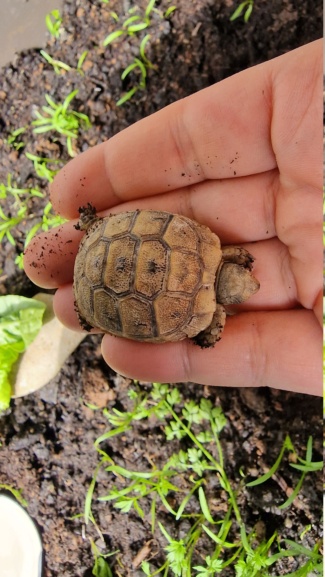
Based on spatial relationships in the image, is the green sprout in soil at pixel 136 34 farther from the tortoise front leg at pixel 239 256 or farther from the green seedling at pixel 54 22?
the tortoise front leg at pixel 239 256

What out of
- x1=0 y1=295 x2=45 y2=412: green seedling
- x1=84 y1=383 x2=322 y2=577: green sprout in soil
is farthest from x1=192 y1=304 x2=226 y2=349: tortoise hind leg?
x1=0 y1=295 x2=45 y2=412: green seedling

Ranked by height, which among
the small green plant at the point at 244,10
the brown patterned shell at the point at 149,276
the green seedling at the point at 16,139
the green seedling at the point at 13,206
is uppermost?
the small green plant at the point at 244,10

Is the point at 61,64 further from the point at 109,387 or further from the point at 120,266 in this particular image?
the point at 109,387

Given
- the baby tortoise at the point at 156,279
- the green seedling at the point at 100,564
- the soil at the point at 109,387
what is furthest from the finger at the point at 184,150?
the green seedling at the point at 100,564

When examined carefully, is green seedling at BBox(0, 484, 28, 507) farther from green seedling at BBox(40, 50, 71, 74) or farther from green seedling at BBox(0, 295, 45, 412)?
green seedling at BBox(40, 50, 71, 74)

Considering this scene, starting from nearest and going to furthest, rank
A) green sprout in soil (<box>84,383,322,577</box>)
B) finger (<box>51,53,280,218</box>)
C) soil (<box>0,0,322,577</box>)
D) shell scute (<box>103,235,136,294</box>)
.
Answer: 1. shell scute (<box>103,235,136,294</box>)
2. finger (<box>51,53,280,218</box>)
3. green sprout in soil (<box>84,383,322,577</box>)
4. soil (<box>0,0,322,577</box>)

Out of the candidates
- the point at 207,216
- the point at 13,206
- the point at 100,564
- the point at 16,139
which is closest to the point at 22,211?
Answer: the point at 13,206
